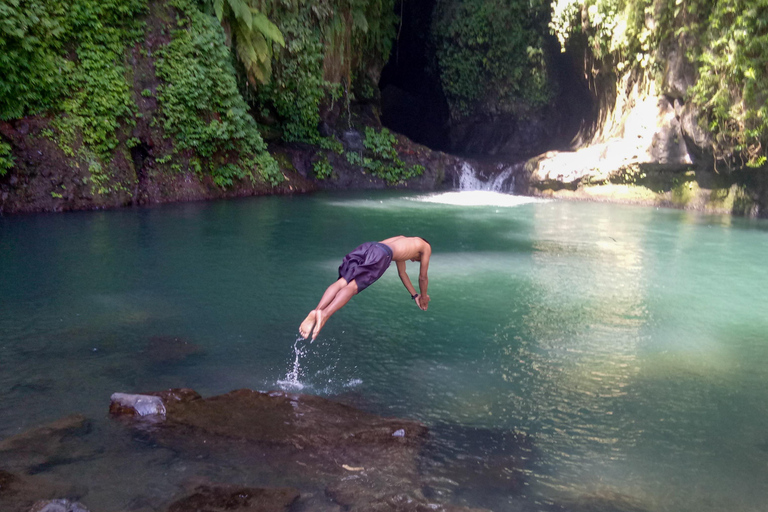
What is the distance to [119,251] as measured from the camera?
947 centimetres

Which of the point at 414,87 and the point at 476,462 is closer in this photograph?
the point at 476,462

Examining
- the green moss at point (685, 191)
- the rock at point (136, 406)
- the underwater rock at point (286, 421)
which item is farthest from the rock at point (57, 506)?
the green moss at point (685, 191)

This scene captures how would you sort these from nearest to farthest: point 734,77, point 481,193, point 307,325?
1. point 307,325
2. point 734,77
3. point 481,193

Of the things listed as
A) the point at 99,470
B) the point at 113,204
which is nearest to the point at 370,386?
the point at 99,470

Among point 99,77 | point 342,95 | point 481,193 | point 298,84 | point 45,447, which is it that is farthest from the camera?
point 342,95

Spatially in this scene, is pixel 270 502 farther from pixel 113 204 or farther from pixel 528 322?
pixel 113 204

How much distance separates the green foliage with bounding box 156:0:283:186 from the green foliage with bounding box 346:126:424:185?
195 inches

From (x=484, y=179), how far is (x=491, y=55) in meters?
5.45

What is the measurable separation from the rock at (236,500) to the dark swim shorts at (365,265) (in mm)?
1790

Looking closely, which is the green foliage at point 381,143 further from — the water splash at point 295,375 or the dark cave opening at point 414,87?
the water splash at point 295,375

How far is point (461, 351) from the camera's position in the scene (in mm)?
5832

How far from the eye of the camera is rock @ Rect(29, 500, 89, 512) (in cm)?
297

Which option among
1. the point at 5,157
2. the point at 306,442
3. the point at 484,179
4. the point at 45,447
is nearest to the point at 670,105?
the point at 484,179

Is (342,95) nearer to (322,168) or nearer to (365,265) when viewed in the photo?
(322,168)
